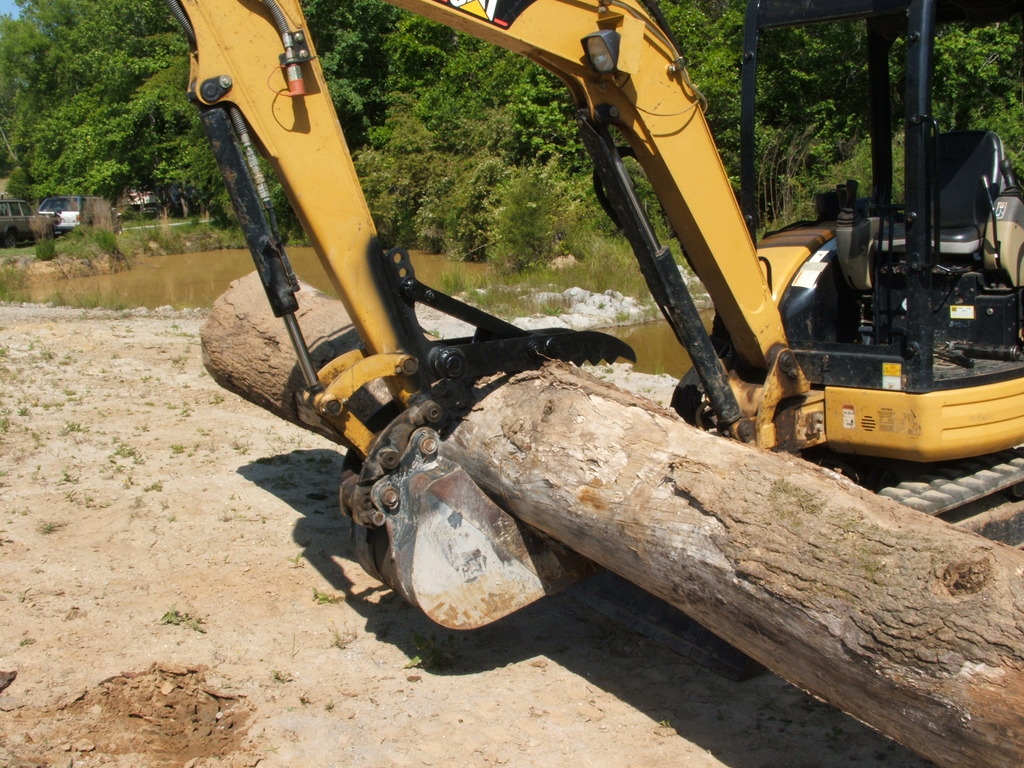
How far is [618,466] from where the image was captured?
13.6 ft

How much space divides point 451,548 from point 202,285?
17297mm

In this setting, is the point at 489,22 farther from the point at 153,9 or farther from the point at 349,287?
the point at 153,9

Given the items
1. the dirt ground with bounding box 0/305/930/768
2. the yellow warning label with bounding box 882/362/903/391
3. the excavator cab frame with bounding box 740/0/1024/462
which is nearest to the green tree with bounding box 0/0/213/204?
the dirt ground with bounding box 0/305/930/768

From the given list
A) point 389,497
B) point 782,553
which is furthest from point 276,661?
point 782,553

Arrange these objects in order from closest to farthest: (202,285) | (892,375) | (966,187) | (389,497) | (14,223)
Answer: (389,497), (892,375), (966,187), (202,285), (14,223)

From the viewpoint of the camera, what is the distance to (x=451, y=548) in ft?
14.5

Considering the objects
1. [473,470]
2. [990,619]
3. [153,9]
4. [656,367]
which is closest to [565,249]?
[656,367]

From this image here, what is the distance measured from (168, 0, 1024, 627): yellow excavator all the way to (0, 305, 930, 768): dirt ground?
1.43ft

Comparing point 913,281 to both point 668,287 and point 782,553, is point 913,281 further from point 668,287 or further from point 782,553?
point 782,553

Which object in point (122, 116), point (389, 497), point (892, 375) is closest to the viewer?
point (389, 497)

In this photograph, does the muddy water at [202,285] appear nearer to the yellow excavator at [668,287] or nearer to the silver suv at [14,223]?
the silver suv at [14,223]

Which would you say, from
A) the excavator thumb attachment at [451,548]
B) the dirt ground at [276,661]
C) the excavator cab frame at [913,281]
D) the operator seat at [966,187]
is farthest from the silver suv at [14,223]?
the operator seat at [966,187]

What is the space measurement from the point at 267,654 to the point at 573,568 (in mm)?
1439

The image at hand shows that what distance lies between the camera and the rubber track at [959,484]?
4578 mm
